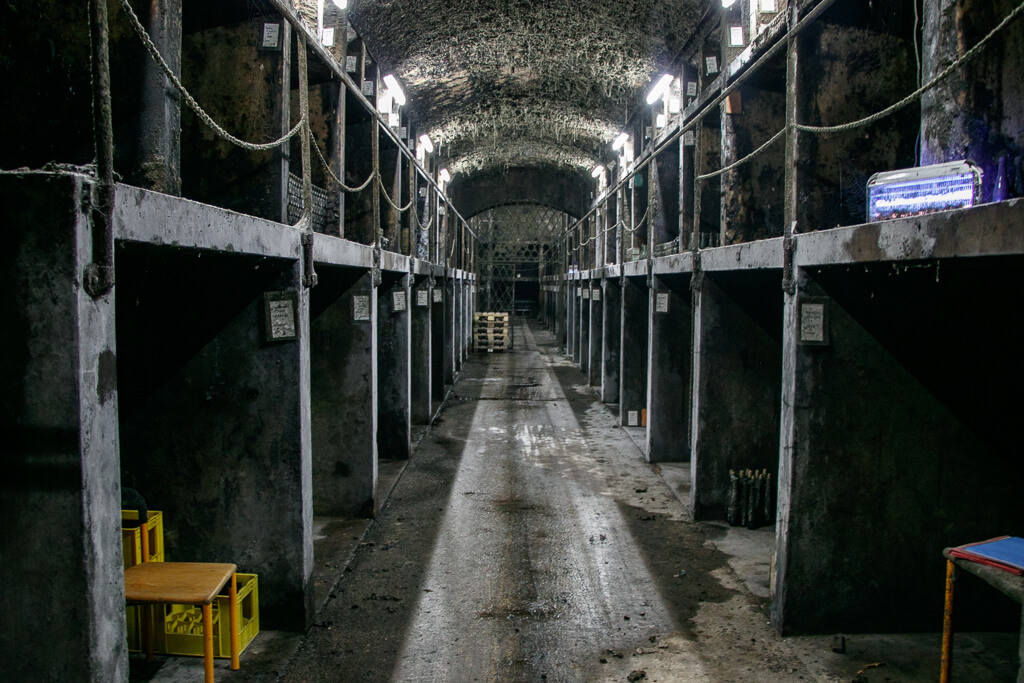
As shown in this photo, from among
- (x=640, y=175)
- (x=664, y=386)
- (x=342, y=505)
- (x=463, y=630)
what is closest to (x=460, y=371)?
(x=640, y=175)

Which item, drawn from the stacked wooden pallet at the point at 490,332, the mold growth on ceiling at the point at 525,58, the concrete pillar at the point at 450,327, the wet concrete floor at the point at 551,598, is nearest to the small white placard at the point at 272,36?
the wet concrete floor at the point at 551,598

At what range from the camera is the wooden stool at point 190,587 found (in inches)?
130

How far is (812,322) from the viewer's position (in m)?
4.18

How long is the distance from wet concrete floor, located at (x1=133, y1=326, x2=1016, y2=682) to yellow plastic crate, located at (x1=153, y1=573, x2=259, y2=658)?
3.2 inches

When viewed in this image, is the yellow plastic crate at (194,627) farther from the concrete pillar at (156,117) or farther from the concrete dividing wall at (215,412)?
the concrete pillar at (156,117)

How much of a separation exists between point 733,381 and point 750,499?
1080 millimetres

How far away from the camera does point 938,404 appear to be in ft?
13.8

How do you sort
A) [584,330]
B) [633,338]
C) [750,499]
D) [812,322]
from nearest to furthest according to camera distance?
[812,322]
[750,499]
[633,338]
[584,330]

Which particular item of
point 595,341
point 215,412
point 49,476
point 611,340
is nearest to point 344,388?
point 215,412

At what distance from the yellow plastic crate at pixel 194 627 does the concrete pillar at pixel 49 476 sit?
1768 millimetres

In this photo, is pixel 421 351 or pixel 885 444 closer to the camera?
pixel 885 444

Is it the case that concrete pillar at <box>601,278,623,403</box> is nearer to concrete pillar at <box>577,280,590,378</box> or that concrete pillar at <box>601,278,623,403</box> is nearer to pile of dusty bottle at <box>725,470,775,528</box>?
concrete pillar at <box>577,280,590,378</box>

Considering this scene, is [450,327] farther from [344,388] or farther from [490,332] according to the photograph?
[344,388]

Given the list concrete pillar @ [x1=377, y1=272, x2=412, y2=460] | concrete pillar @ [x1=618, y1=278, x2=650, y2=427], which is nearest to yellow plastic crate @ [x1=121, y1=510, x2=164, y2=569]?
concrete pillar @ [x1=377, y1=272, x2=412, y2=460]
